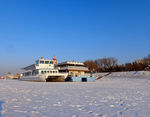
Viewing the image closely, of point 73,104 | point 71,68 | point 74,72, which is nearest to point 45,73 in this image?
point 74,72

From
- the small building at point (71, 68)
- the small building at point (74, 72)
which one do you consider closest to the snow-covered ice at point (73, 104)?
the small building at point (74, 72)

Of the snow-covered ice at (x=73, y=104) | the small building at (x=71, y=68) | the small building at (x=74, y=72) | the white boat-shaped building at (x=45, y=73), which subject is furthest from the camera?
the small building at (x=71, y=68)

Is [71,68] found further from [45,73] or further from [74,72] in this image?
[45,73]

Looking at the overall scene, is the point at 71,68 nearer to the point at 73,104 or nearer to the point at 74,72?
the point at 74,72

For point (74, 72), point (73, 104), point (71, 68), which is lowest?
point (73, 104)

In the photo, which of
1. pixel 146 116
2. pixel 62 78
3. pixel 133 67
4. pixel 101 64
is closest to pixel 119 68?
pixel 133 67

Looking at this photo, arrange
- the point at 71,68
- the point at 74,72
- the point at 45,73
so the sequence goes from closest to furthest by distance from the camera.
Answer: the point at 45,73, the point at 74,72, the point at 71,68

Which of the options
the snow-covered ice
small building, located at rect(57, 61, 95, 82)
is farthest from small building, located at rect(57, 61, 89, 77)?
the snow-covered ice

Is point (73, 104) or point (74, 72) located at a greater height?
point (74, 72)

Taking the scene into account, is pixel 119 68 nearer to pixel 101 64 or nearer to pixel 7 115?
pixel 101 64

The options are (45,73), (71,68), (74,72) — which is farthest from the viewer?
(71,68)

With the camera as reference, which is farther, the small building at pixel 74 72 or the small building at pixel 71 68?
the small building at pixel 71 68

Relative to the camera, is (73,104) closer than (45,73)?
Yes

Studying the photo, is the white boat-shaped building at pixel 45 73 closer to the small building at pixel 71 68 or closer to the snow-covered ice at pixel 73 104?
the small building at pixel 71 68
